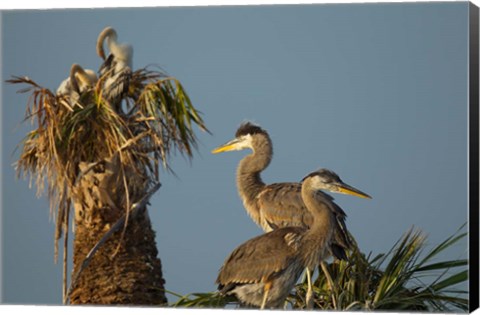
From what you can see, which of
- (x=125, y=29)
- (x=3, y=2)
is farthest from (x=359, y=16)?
(x=3, y=2)

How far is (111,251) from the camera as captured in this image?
32.6 feet

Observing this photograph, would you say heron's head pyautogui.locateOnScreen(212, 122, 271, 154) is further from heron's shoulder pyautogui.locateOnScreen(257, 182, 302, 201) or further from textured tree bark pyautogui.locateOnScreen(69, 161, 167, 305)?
textured tree bark pyautogui.locateOnScreen(69, 161, 167, 305)

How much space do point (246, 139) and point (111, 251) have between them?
136 centimetres

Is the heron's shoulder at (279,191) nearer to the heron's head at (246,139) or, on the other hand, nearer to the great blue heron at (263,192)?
the great blue heron at (263,192)

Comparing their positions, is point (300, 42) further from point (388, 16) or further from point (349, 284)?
point (349, 284)

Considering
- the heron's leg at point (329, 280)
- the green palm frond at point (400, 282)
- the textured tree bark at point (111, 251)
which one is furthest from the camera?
the textured tree bark at point (111, 251)

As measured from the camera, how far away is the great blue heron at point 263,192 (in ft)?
32.6

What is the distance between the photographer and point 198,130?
1007cm

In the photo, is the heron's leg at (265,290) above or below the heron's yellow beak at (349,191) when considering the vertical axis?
below

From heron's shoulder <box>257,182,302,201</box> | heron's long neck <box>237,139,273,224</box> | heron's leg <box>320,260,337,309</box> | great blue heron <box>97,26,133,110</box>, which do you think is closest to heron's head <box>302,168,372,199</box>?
heron's shoulder <box>257,182,302,201</box>

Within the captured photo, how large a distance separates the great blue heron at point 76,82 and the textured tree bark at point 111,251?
638 mm

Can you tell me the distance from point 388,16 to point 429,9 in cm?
31

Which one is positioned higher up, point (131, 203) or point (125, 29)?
point (125, 29)

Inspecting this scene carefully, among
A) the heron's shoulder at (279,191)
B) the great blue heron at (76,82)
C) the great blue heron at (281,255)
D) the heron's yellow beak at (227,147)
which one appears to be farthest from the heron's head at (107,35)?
the great blue heron at (281,255)
